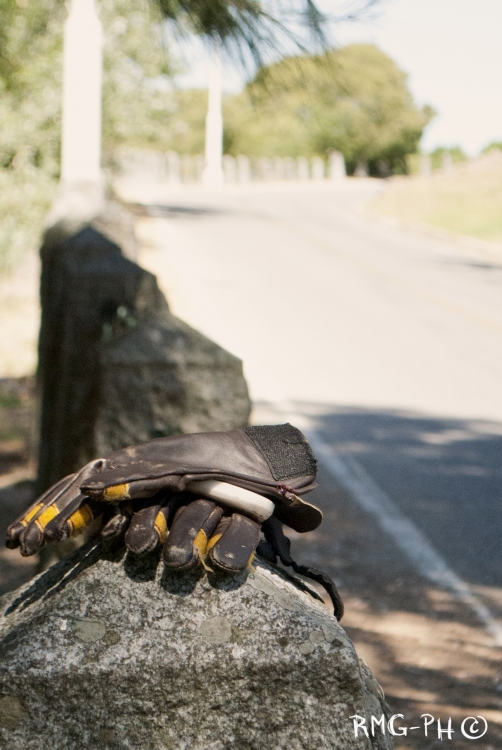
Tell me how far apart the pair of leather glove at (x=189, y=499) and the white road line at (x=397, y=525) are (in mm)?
2424

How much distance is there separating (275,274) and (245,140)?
153 feet

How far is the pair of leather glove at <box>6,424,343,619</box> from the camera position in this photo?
2012 mm

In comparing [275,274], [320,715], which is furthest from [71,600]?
[275,274]

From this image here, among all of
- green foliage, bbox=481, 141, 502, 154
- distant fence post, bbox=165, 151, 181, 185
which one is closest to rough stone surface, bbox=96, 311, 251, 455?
distant fence post, bbox=165, 151, 181, 185

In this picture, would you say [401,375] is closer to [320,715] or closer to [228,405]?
[228,405]

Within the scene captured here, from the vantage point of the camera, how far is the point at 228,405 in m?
3.84

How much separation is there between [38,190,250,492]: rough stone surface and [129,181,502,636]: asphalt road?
2032 millimetres

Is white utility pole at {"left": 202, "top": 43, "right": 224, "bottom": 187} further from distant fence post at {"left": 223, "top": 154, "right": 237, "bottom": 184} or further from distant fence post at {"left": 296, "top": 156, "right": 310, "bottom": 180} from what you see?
distant fence post at {"left": 296, "top": 156, "right": 310, "bottom": 180}

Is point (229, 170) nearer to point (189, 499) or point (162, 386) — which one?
point (162, 386)

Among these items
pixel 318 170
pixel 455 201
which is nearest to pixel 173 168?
pixel 318 170

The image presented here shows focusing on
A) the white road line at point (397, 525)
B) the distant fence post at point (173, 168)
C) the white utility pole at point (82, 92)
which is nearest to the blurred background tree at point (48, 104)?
the white utility pole at point (82, 92)

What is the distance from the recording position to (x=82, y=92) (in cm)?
785

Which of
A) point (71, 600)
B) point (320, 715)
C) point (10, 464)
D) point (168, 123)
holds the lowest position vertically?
point (10, 464)

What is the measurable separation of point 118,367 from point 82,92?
193 inches
